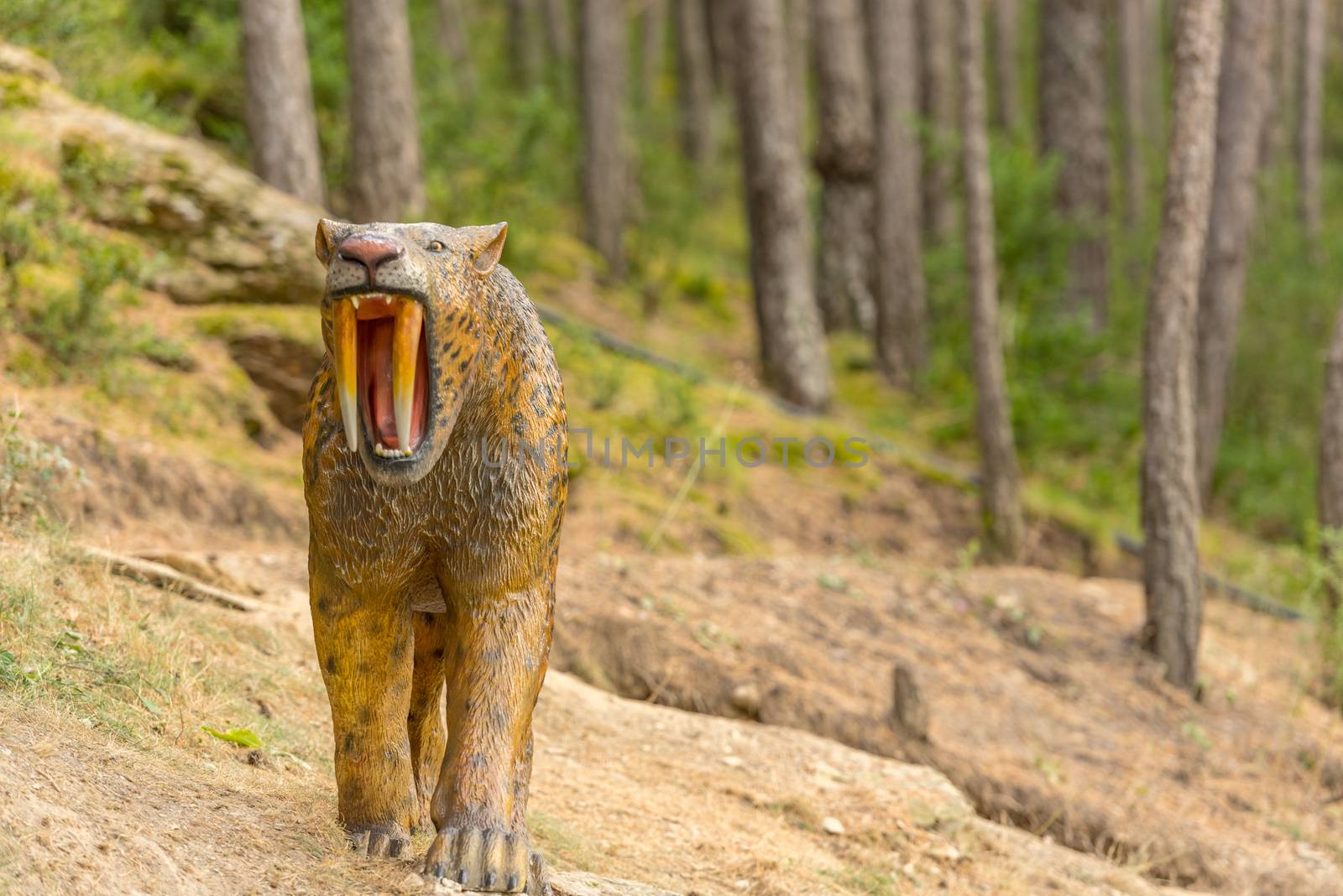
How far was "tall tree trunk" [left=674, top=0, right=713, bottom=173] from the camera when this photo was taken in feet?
82.2

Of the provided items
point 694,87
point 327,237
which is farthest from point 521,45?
point 327,237

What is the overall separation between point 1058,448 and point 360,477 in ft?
34.9

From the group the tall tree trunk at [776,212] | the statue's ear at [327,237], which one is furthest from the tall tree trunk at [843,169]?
the statue's ear at [327,237]

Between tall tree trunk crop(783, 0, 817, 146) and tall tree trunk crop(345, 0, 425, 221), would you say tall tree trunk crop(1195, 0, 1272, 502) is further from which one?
tall tree trunk crop(783, 0, 817, 146)

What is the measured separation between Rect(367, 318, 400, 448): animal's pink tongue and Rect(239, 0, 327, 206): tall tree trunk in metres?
7.28

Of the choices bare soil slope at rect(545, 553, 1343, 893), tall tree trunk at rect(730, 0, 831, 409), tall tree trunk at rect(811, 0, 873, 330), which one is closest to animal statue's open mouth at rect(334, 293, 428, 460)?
bare soil slope at rect(545, 553, 1343, 893)

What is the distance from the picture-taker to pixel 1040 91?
16719 millimetres

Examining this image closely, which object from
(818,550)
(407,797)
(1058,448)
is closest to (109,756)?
(407,797)

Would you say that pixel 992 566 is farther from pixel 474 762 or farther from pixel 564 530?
pixel 474 762

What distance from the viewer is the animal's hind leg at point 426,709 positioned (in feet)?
14.0

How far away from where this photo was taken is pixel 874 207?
591 inches

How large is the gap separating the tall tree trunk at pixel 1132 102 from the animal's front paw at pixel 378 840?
20.5m

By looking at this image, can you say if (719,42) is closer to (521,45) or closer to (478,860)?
(521,45)

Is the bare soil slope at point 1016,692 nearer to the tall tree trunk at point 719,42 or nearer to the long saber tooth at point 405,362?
the long saber tooth at point 405,362
